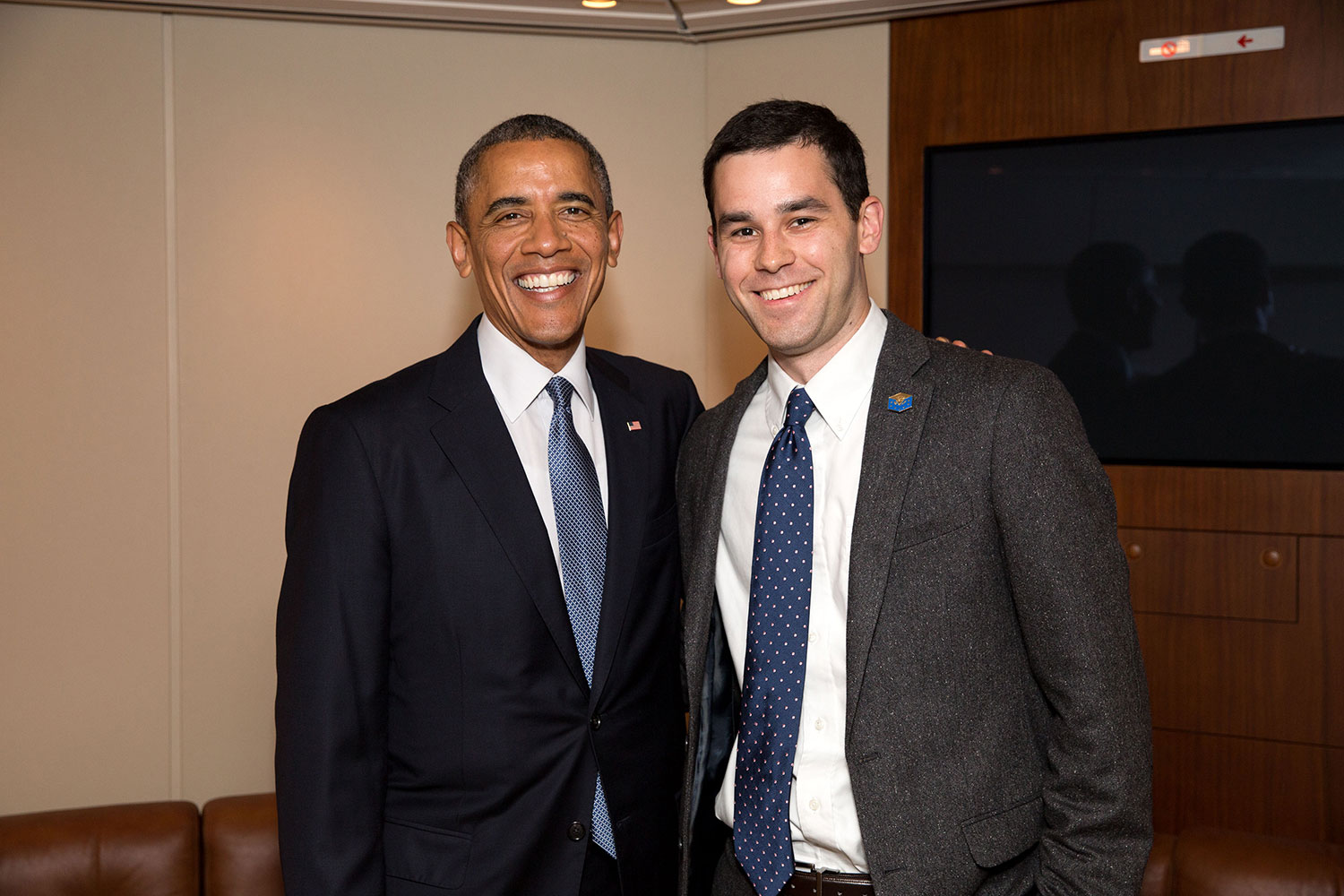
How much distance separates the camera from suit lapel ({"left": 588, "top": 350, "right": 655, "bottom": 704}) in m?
1.89

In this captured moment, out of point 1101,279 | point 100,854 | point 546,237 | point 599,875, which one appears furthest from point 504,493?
point 1101,279

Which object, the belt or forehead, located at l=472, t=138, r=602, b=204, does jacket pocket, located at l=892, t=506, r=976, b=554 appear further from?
forehead, located at l=472, t=138, r=602, b=204

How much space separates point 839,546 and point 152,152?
305cm

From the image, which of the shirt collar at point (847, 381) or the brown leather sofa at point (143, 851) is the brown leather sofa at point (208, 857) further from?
the shirt collar at point (847, 381)

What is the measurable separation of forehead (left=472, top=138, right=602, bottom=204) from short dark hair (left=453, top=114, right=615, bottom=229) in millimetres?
12

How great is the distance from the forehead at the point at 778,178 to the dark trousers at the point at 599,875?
1.14m

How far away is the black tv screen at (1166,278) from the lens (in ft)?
11.0

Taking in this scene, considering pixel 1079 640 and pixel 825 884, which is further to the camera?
pixel 825 884

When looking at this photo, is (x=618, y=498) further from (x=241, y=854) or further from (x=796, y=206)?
(x=241, y=854)

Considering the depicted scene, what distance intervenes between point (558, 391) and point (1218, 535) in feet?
8.25

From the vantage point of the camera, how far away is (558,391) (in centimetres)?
201

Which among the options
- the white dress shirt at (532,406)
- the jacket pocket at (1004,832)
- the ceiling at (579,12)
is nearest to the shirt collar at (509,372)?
the white dress shirt at (532,406)

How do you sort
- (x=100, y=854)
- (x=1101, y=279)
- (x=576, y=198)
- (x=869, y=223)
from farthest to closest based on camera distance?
(x=1101, y=279) < (x=100, y=854) < (x=576, y=198) < (x=869, y=223)

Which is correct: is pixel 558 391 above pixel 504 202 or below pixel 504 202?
below
